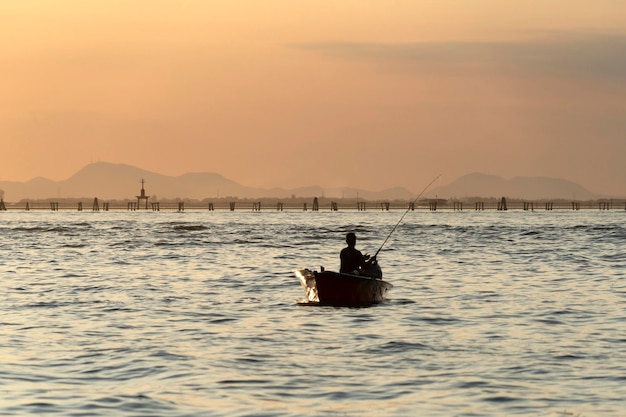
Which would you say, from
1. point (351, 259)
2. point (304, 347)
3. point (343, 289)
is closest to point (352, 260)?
point (351, 259)

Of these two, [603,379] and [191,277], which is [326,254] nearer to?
[191,277]

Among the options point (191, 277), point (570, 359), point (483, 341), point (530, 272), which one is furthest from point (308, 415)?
point (530, 272)

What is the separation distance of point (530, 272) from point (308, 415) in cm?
2971

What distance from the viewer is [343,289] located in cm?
2655

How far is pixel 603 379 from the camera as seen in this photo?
54.3ft

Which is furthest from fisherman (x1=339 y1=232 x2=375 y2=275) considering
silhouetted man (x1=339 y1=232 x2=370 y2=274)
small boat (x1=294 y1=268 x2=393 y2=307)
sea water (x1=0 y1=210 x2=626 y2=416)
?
sea water (x1=0 y1=210 x2=626 y2=416)

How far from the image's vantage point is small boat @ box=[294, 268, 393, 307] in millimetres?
26406

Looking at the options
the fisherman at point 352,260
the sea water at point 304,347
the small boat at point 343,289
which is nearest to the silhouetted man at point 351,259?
the fisherman at point 352,260

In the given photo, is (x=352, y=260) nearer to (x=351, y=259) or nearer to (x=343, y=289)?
(x=351, y=259)

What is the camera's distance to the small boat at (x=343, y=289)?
1040 inches

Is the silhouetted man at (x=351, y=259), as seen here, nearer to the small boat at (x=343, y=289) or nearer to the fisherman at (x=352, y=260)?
the fisherman at (x=352, y=260)

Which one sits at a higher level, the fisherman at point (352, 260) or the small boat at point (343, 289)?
the fisherman at point (352, 260)

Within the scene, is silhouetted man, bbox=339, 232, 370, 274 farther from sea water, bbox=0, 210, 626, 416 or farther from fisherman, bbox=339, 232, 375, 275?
sea water, bbox=0, 210, 626, 416

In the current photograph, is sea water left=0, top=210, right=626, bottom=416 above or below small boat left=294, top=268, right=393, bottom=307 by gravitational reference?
below
